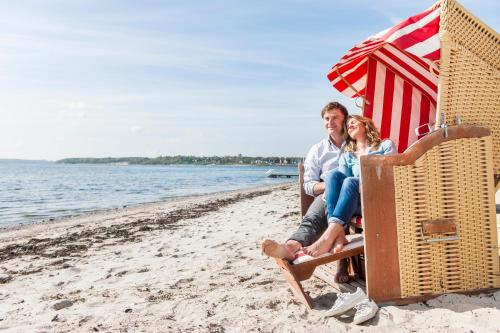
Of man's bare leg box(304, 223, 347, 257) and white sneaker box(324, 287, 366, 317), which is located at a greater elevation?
man's bare leg box(304, 223, 347, 257)

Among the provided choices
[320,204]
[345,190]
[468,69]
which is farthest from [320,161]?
[468,69]

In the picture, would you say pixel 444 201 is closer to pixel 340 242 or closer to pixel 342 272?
pixel 340 242

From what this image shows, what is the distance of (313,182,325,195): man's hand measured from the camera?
392cm

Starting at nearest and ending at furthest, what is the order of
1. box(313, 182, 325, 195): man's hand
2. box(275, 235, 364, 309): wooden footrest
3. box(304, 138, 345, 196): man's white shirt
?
1. box(275, 235, 364, 309): wooden footrest
2. box(313, 182, 325, 195): man's hand
3. box(304, 138, 345, 196): man's white shirt

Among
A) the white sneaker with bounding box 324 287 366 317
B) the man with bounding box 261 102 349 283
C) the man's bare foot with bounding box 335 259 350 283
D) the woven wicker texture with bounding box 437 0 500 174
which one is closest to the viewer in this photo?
the white sneaker with bounding box 324 287 366 317

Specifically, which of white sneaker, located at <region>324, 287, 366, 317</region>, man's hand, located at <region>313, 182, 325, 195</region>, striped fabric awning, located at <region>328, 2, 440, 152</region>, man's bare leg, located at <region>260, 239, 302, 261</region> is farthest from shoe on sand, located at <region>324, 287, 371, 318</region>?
striped fabric awning, located at <region>328, 2, 440, 152</region>

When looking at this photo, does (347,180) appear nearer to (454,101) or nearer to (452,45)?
(454,101)

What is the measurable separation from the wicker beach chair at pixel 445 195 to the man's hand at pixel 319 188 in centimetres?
83

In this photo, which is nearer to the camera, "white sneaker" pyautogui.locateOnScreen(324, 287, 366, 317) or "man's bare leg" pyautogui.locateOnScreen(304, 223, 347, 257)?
"white sneaker" pyautogui.locateOnScreen(324, 287, 366, 317)

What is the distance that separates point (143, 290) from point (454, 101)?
9.99 feet

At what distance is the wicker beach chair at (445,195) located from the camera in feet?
9.38

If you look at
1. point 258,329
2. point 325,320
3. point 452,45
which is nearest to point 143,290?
point 258,329

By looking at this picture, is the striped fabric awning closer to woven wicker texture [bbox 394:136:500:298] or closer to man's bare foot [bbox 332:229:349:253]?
woven wicker texture [bbox 394:136:500:298]

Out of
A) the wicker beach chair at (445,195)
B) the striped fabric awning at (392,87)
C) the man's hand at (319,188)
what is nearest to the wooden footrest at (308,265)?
the wicker beach chair at (445,195)
